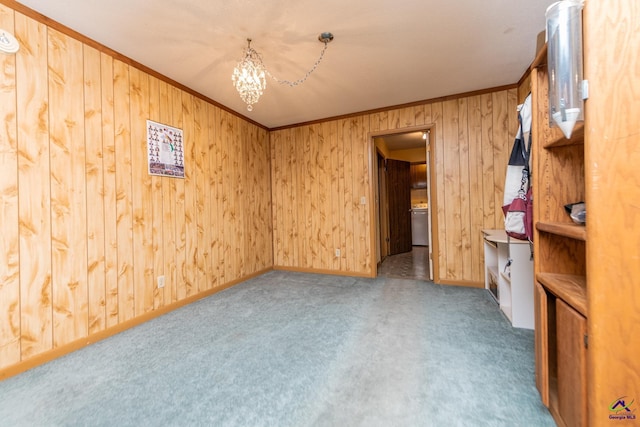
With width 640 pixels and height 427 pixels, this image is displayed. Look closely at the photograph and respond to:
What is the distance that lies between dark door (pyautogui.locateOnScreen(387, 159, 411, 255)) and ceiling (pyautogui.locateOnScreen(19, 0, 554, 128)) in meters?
2.64

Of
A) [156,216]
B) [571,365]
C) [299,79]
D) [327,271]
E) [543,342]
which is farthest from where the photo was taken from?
[327,271]

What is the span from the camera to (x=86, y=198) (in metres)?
2.01

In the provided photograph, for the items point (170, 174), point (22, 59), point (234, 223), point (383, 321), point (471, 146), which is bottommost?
point (383, 321)

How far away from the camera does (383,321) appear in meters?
2.28

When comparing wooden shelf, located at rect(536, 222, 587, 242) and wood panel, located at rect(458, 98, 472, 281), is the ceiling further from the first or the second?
wooden shelf, located at rect(536, 222, 587, 242)

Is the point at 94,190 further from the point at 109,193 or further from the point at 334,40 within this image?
the point at 334,40

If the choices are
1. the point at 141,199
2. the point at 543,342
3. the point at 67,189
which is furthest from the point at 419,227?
the point at 67,189

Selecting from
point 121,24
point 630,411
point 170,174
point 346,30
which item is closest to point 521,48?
point 346,30

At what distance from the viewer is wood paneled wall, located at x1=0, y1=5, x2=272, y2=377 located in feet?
5.46

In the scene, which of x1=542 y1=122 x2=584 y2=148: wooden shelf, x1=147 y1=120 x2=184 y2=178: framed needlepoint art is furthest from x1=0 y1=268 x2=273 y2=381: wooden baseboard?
x1=542 y1=122 x2=584 y2=148: wooden shelf

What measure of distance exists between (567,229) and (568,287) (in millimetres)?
278

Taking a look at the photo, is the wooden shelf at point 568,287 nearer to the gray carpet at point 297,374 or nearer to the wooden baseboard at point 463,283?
the gray carpet at point 297,374

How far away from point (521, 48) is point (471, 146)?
1.13 metres

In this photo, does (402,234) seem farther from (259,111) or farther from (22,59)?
(22,59)
